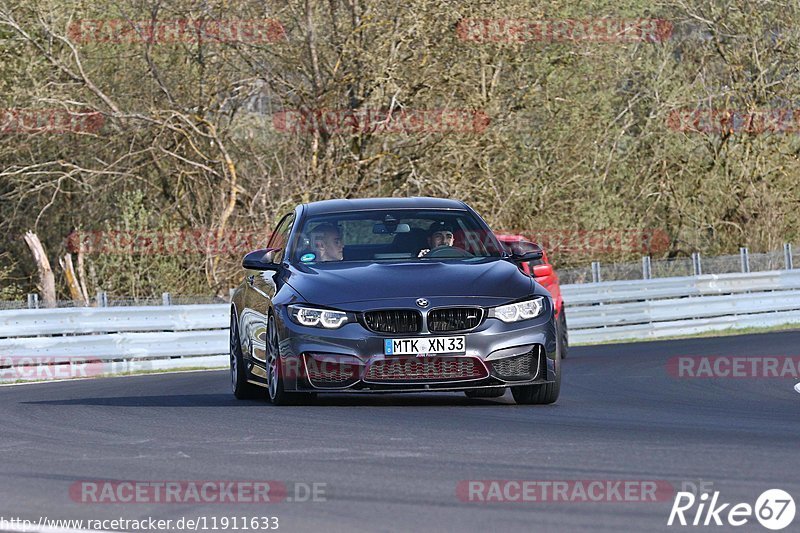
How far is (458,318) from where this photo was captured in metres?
10.4

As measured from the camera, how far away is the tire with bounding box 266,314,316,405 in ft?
35.5

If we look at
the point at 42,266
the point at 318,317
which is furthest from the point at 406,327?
the point at 42,266

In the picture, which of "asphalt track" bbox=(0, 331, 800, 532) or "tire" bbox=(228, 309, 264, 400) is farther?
"tire" bbox=(228, 309, 264, 400)

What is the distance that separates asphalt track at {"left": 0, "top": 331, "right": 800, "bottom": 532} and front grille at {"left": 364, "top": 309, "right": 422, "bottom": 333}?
0.56m

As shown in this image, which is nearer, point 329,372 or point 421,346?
point 421,346

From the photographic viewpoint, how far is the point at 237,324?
12.9m

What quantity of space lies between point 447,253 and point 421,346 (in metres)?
1.36

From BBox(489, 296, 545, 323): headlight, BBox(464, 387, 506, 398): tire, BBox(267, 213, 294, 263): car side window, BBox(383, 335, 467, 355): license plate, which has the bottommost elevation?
BBox(464, 387, 506, 398): tire

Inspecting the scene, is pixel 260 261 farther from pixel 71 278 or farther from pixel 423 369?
pixel 71 278

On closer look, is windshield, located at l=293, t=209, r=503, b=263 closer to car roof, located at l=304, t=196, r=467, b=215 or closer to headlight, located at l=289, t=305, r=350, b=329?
car roof, located at l=304, t=196, r=467, b=215

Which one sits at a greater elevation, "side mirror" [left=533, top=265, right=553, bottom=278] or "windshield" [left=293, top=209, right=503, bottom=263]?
"windshield" [left=293, top=209, right=503, bottom=263]

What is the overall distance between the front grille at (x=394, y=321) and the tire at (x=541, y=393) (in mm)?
1096

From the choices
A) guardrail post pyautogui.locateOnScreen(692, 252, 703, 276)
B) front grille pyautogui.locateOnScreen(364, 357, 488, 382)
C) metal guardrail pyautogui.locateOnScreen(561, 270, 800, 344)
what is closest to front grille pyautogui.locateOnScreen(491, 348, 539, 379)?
front grille pyautogui.locateOnScreen(364, 357, 488, 382)

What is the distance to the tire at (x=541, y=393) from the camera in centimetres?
1091
